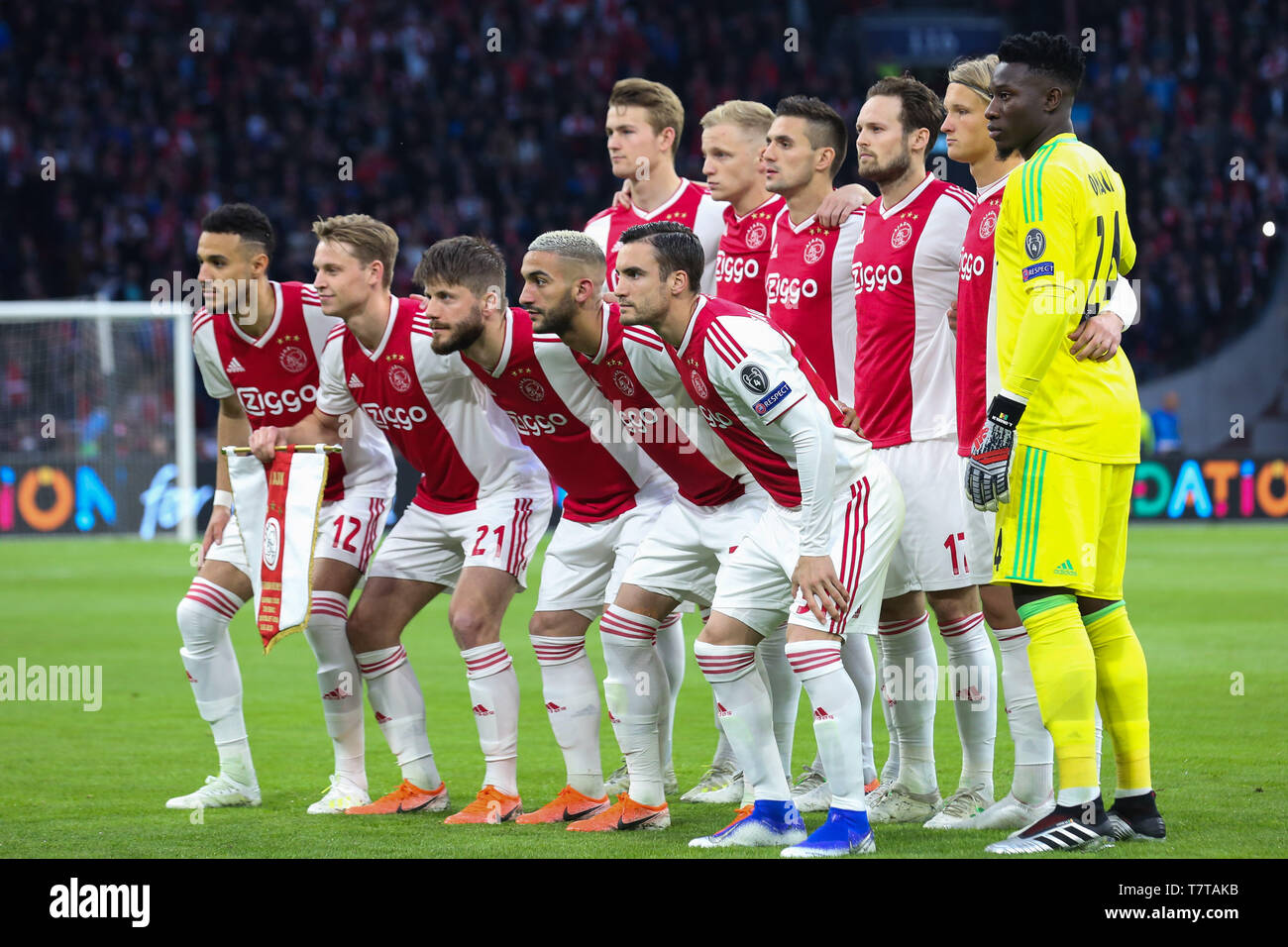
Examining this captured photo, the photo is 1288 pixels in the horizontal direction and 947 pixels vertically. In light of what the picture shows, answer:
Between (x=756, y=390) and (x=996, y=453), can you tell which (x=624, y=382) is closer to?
(x=756, y=390)

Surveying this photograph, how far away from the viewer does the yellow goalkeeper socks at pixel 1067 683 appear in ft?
16.0

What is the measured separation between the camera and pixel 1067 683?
4883 millimetres

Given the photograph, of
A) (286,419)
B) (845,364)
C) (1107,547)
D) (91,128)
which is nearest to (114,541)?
(91,128)

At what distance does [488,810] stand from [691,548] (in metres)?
1.22

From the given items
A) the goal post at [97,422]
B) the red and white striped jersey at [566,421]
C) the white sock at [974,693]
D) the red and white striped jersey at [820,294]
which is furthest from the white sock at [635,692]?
the goal post at [97,422]

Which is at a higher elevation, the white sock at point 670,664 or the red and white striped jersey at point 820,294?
the red and white striped jersey at point 820,294

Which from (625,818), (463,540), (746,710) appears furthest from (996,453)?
(463,540)

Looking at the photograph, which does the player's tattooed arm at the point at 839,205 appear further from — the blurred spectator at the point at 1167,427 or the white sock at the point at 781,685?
the blurred spectator at the point at 1167,427

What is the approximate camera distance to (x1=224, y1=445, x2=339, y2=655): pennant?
592cm

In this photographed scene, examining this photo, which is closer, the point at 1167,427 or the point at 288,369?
the point at 288,369

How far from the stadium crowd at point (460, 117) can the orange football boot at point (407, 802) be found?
62.4 ft

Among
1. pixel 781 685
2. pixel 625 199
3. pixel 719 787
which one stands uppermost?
pixel 625 199

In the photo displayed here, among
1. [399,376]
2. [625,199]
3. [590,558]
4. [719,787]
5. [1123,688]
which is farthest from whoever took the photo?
[625,199]

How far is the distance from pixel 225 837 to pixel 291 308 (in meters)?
2.22
